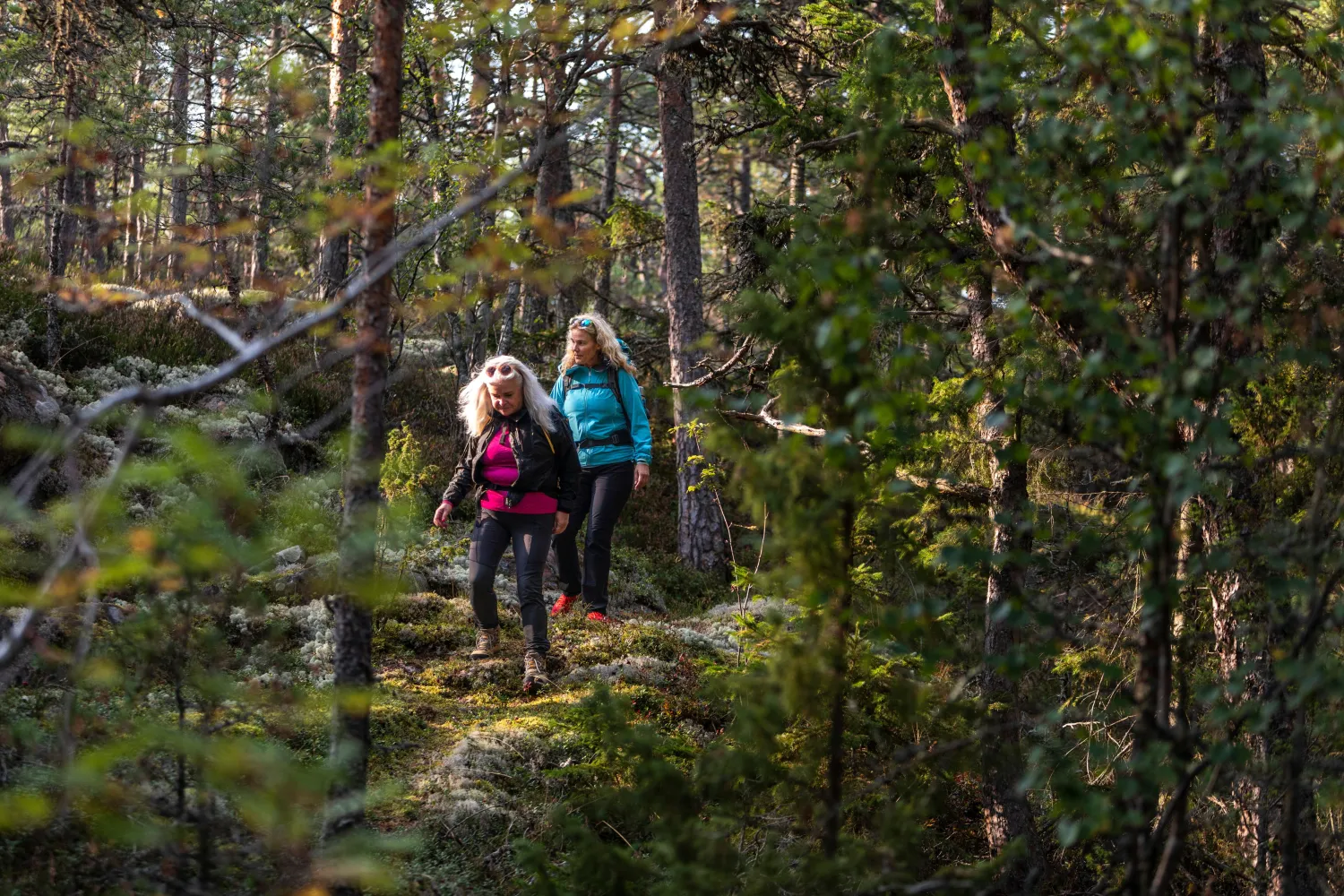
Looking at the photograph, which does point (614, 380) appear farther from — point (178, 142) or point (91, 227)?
point (178, 142)

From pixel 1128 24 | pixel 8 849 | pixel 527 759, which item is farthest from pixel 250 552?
pixel 527 759

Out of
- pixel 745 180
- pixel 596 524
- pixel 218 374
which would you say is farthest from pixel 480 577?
pixel 745 180

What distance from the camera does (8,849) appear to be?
3.63 m

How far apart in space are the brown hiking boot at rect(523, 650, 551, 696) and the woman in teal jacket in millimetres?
1550

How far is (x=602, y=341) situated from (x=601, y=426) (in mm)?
730

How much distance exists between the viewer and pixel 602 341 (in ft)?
27.5

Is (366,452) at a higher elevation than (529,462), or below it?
higher

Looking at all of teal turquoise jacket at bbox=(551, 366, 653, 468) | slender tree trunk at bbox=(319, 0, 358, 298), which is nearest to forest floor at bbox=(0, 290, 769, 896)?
teal turquoise jacket at bbox=(551, 366, 653, 468)

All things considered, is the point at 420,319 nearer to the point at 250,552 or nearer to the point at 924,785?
the point at 250,552

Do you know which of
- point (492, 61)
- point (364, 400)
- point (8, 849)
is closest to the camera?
point (364, 400)

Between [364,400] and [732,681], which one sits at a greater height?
[364,400]

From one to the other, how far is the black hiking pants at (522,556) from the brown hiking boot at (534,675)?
0.06 m

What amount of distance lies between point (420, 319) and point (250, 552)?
Answer: 157 centimetres

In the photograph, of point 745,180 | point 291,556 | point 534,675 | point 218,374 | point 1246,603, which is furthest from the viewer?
point 745,180
